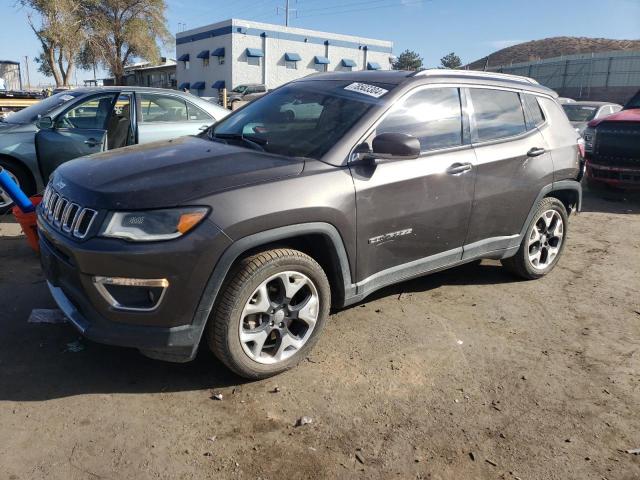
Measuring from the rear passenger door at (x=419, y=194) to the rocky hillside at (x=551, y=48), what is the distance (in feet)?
233

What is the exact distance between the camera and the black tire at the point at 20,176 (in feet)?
20.1

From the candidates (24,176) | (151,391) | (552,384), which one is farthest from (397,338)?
A: (24,176)

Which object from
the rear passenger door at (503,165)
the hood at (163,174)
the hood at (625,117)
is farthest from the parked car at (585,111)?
the hood at (163,174)

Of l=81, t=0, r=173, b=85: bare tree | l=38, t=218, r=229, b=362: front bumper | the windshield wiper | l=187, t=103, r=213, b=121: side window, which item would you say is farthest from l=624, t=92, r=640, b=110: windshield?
l=81, t=0, r=173, b=85: bare tree

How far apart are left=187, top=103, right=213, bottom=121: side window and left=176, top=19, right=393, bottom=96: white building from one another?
118 feet

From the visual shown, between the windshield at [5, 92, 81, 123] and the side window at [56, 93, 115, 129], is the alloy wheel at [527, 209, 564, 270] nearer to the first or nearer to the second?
the side window at [56, 93, 115, 129]

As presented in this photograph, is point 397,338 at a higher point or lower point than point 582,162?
lower

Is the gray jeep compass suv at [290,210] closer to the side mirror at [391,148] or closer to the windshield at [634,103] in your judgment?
the side mirror at [391,148]

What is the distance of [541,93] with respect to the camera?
186 inches

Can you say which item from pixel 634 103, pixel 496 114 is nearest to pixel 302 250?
pixel 496 114

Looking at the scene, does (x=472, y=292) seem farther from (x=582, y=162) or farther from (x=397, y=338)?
(x=582, y=162)

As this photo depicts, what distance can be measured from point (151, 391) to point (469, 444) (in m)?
1.77

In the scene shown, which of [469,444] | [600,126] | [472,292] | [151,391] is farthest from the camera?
[600,126]

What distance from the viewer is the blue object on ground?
4059mm
